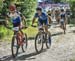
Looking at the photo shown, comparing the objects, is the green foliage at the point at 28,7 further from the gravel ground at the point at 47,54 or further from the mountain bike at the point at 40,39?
the mountain bike at the point at 40,39

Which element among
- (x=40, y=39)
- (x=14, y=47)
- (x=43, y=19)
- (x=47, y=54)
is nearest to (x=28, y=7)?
(x=43, y=19)

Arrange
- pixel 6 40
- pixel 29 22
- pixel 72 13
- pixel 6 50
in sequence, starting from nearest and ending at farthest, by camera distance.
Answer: pixel 6 50
pixel 6 40
pixel 29 22
pixel 72 13

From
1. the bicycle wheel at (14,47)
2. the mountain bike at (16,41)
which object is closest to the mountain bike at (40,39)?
the mountain bike at (16,41)

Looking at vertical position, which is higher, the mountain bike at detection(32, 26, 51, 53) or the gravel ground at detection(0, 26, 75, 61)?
the mountain bike at detection(32, 26, 51, 53)

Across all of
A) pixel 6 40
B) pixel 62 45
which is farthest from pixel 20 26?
pixel 6 40

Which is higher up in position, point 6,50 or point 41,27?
point 41,27

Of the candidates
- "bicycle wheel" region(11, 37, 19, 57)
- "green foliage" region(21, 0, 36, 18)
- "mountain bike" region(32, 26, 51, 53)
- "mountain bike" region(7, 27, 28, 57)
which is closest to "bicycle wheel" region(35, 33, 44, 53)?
"mountain bike" region(32, 26, 51, 53)

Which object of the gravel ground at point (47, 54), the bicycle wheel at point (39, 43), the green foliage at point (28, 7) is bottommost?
the gravel ground at point (47, 54)

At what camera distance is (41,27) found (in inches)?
533

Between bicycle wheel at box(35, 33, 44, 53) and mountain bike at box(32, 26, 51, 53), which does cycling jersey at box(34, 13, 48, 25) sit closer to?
mountain bike at box(32, 26, 51, 53)

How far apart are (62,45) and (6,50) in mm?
2923

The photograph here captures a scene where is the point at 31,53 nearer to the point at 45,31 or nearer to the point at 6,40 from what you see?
the point at 45,31

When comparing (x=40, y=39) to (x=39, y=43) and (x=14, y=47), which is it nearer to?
(x=39, y=43)

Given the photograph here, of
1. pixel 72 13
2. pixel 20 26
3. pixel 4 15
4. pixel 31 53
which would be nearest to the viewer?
pixel 20 26
